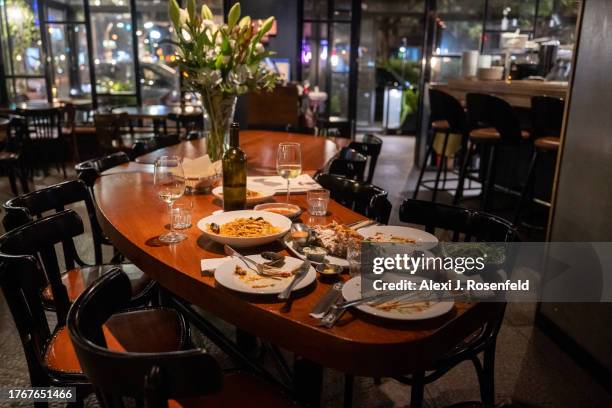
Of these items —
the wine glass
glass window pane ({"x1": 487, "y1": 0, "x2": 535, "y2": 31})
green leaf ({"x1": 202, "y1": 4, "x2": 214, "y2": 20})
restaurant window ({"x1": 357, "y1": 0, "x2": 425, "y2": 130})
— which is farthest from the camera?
restaurant window ({"x1": 357, "y1": 0, "x2": 425, "y2": 130})

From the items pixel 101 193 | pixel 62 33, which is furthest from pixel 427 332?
pixel 62 33

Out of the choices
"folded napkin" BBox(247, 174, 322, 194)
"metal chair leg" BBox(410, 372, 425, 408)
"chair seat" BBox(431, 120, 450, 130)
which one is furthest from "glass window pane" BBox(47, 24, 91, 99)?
"metal chair leg" BBox(410, 372, 425, 408)

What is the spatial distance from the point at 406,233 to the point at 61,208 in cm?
148

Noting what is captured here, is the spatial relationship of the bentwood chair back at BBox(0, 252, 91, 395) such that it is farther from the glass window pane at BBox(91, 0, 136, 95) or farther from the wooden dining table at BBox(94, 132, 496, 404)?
the glass window pane at BBox(91, 0, 136, 95)

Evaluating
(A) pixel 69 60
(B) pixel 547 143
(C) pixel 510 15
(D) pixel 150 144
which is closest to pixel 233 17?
(D) pixel 150 144

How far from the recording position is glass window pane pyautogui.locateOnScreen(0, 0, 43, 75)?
8.11 metres

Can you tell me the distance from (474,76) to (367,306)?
15.9ft

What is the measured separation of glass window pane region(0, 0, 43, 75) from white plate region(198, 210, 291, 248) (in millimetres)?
8214

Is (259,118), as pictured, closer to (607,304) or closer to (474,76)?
(474,76)

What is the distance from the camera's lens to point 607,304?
2209mm

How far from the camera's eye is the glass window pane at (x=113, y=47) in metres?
8.69

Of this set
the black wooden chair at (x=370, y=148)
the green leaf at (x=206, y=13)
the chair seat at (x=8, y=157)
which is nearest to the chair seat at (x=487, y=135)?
the black wooden chair at (x=370, y=148)

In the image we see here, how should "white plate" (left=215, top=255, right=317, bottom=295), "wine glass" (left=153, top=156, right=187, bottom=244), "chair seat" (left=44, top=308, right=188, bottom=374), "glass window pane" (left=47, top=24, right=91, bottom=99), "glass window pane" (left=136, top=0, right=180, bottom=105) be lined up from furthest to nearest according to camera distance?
1. "glass window pane" (left=136, top=0, right=180, bottom=105)
2. "glass window pane" (left=47, top=24, right=91, bottom=99)
3. "wine glass" (left=153, top=156, right=187, bottom=244)
4. "chair seat" (left=44, top=308, right=188, bottom=374)
5. "white plate" (left=215, top=255, right=317, bottom=295)

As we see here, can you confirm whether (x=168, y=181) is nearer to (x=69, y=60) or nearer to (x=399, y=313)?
(x=399, y=313)
